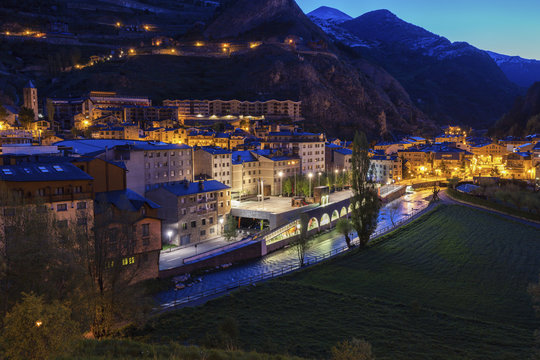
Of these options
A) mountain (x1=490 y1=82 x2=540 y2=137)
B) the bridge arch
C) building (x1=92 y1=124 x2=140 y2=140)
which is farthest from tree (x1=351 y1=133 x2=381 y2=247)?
mountain (x1=490 y1=82 x2=540 y2=137)

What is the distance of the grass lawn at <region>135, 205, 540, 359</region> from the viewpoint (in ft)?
61.1

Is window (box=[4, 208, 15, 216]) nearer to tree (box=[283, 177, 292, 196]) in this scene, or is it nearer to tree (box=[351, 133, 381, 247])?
tree (box=[351, 133, 381, 247])

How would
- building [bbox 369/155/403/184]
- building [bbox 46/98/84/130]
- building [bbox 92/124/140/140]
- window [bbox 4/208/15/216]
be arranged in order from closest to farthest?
window [bbox 4/208/15/216] < building [bbox 92/124/140/140] < building [bbox 369/155/403/184] < building [bbox 46/98/84/130]

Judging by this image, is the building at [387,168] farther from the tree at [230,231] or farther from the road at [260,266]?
the tree at [230,231]

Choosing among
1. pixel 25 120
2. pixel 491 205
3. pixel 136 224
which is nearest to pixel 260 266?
pixel 136 224

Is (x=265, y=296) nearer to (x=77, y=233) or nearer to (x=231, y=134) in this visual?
(x=77, y=233)

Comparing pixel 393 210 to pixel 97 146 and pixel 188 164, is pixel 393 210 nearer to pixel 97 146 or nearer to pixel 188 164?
pixel 188 164

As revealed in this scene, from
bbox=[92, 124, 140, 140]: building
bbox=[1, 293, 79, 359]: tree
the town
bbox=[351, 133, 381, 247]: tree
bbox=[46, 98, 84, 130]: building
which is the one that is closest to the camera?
bbox=[1, 293, 79, 359]: tree

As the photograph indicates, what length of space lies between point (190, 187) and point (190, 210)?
97.0 inches

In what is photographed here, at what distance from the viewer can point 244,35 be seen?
506ft

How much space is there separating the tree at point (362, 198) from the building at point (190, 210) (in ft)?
41.1

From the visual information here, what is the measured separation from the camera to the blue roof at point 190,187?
3844 centimetres

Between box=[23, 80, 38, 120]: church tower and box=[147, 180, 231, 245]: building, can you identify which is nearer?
box=[147, 180, 231, 245]: building

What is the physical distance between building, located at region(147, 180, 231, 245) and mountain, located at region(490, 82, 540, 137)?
113 meters
